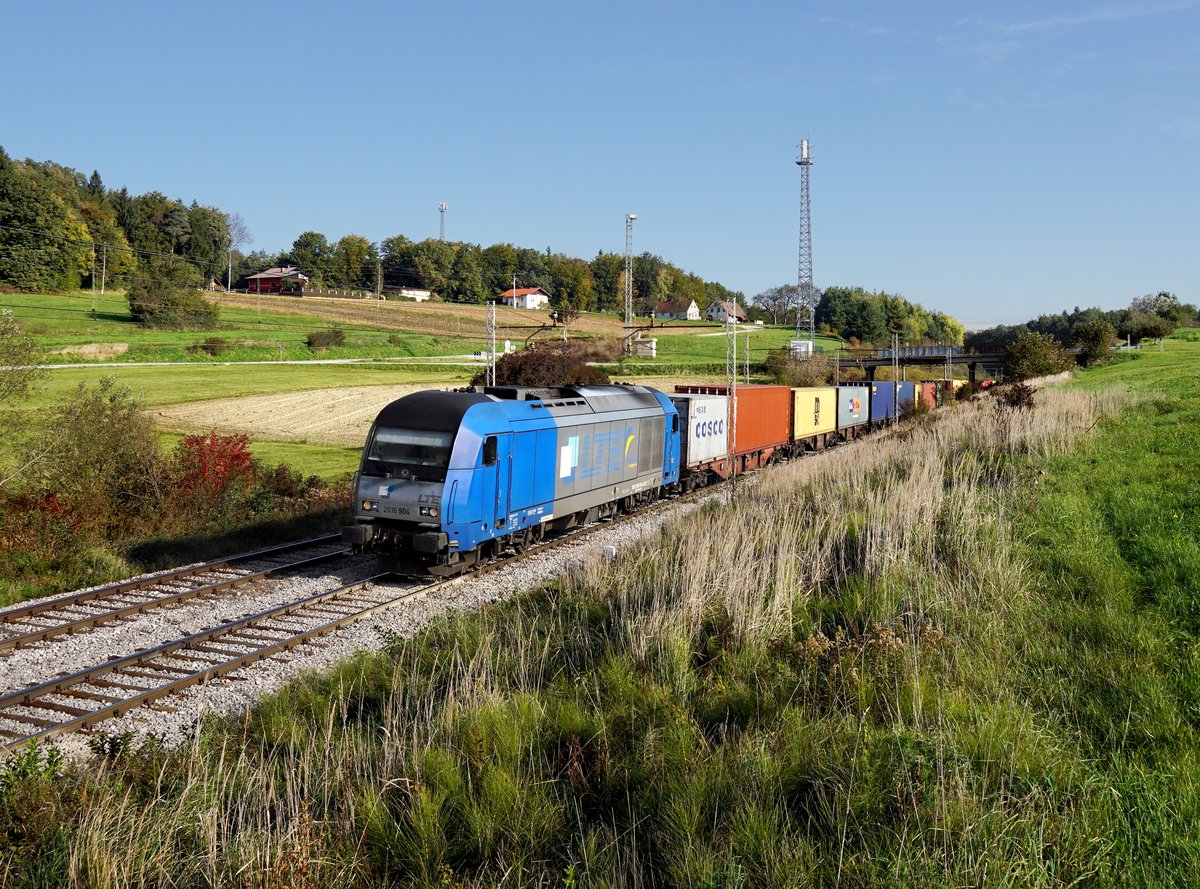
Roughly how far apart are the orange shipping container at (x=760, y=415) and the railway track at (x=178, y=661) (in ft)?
50.8

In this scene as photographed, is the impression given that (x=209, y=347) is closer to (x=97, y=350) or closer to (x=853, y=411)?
(x=97, y=350)

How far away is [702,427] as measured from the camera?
27109mm

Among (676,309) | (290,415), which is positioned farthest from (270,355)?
(676,309)

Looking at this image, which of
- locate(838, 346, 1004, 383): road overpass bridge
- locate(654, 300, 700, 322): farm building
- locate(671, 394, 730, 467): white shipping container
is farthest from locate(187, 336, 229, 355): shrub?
locate(654, 300, 700, 322): farm building

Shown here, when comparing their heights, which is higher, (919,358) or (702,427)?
(919,358)

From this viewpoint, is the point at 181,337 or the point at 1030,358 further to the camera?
the point at 181,337

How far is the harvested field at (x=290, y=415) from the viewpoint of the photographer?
38.4 m

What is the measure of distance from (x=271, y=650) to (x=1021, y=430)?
55.7 feet

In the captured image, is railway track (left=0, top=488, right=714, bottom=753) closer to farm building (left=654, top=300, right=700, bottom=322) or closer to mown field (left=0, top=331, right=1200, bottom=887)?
mown field (left=0, top=331, right=1200, bottom=887)

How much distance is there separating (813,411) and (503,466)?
23.3 metres

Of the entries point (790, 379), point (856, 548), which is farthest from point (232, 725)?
point (790, 379)

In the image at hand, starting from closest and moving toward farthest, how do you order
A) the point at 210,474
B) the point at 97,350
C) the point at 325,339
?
the point at 210,474, the point at 97,350, the point at 325,339

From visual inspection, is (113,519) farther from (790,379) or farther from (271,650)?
(790,379)

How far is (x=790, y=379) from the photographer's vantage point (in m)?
71.8
